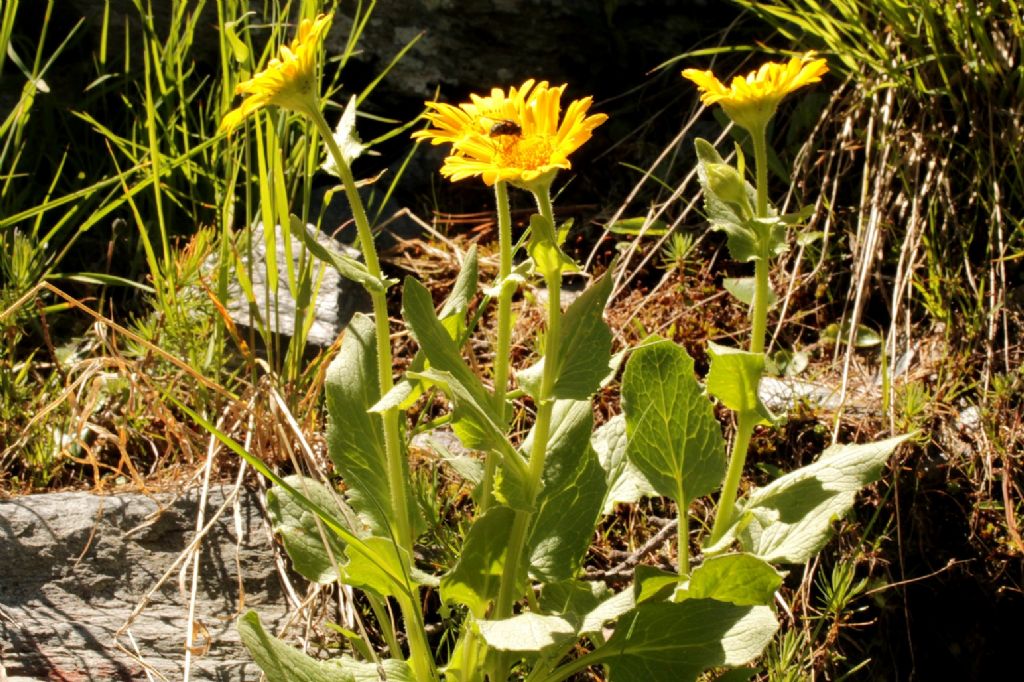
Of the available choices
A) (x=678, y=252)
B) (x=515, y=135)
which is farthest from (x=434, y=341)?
(x=678, y=252)

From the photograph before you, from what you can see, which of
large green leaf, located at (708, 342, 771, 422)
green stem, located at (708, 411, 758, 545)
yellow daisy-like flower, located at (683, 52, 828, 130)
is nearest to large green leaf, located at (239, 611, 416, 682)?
green stem, located at (708, 411, 758, 545)

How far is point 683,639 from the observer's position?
5.36 feet

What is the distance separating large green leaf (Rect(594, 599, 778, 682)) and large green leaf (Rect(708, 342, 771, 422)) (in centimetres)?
30

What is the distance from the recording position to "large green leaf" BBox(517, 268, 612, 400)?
1.55 meters

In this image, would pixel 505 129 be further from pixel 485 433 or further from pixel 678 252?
pixel 678 252

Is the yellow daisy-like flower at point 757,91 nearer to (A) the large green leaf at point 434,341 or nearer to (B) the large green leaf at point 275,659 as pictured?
(A) the large green leaf at point 434,341

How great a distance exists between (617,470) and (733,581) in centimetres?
36

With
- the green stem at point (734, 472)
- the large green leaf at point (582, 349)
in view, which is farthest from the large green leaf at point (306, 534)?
the green stem at point (734, 472)

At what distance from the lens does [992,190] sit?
2676 mm

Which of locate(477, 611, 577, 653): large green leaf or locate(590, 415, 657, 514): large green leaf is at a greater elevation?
locate(477, 611, 577, 653): large green leaf

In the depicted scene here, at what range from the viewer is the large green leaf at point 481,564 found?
1.55 metres

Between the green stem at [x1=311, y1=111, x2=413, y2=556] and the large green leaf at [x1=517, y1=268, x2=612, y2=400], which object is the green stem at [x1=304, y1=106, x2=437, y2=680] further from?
the large green leaf at [x1=517, y1=268, x2=612, y2=400]

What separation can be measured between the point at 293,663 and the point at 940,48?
2225mm

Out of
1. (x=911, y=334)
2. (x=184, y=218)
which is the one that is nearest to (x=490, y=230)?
(x=184, y=218)
